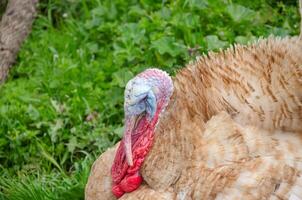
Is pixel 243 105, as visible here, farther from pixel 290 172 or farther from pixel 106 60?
pixel 106 60

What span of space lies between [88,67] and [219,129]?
2178 mm

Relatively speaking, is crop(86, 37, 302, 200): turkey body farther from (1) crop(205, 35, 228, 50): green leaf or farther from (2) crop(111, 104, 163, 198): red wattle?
(1) crop(205, 35, 228, 50): green leaf

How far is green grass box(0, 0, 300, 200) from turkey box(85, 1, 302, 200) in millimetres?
1081

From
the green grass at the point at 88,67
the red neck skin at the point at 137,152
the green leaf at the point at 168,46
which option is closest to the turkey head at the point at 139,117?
the red neck skin at the point at 137,152

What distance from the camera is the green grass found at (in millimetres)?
5285

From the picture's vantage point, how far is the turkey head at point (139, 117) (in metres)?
3.82

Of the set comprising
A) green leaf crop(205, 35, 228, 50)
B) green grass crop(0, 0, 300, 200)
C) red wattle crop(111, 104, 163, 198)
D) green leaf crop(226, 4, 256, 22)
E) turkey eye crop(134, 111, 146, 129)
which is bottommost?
green grass crop(0, 0, 300, 200)

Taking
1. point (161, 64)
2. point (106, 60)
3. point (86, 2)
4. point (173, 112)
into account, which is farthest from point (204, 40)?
point (173, 112)

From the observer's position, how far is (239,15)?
5.85m

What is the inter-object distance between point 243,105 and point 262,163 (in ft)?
0.96

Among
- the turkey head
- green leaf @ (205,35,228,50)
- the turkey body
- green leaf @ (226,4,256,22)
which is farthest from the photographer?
green leaf @ (226,4,256,22)

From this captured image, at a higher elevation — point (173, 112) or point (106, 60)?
point (173, 112)

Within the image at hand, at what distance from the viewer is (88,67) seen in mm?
5820

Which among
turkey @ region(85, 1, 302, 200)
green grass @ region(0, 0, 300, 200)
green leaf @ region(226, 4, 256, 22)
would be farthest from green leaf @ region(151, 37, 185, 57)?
turkey @ region(85, 1, 302, 200)
